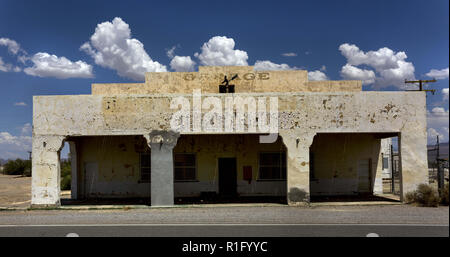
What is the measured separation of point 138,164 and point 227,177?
14.6ft

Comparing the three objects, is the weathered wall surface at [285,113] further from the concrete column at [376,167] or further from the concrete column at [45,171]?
the concrete column at [376,167]

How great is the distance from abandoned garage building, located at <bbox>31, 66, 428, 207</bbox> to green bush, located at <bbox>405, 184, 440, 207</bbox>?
0.97ft

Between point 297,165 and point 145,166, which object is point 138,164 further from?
point 297,165

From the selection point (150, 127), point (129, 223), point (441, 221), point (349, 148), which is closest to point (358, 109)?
point (349, 148)

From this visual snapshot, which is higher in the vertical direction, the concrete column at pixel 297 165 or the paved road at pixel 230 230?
the concrete column at pixel 297 165

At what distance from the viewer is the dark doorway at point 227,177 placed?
16.4 m

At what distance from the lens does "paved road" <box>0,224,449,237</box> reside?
8.41 meters

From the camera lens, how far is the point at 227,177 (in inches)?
648

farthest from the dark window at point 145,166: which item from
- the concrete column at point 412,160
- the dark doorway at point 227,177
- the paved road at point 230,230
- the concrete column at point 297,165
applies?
the concrete column at point 412,160

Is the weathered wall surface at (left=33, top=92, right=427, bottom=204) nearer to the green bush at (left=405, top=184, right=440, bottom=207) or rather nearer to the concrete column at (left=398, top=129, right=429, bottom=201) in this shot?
the concrete column at (left=398, top=129, right=429, bottom=201)

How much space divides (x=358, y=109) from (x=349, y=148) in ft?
12.9

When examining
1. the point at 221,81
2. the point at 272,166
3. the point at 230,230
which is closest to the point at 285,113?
the point at 221,81

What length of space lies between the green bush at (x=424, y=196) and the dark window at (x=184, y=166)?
9491 millimetres

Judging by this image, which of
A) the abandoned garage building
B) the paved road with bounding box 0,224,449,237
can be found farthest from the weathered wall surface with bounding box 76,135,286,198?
the paved road with bounding box 0,224,449,237
